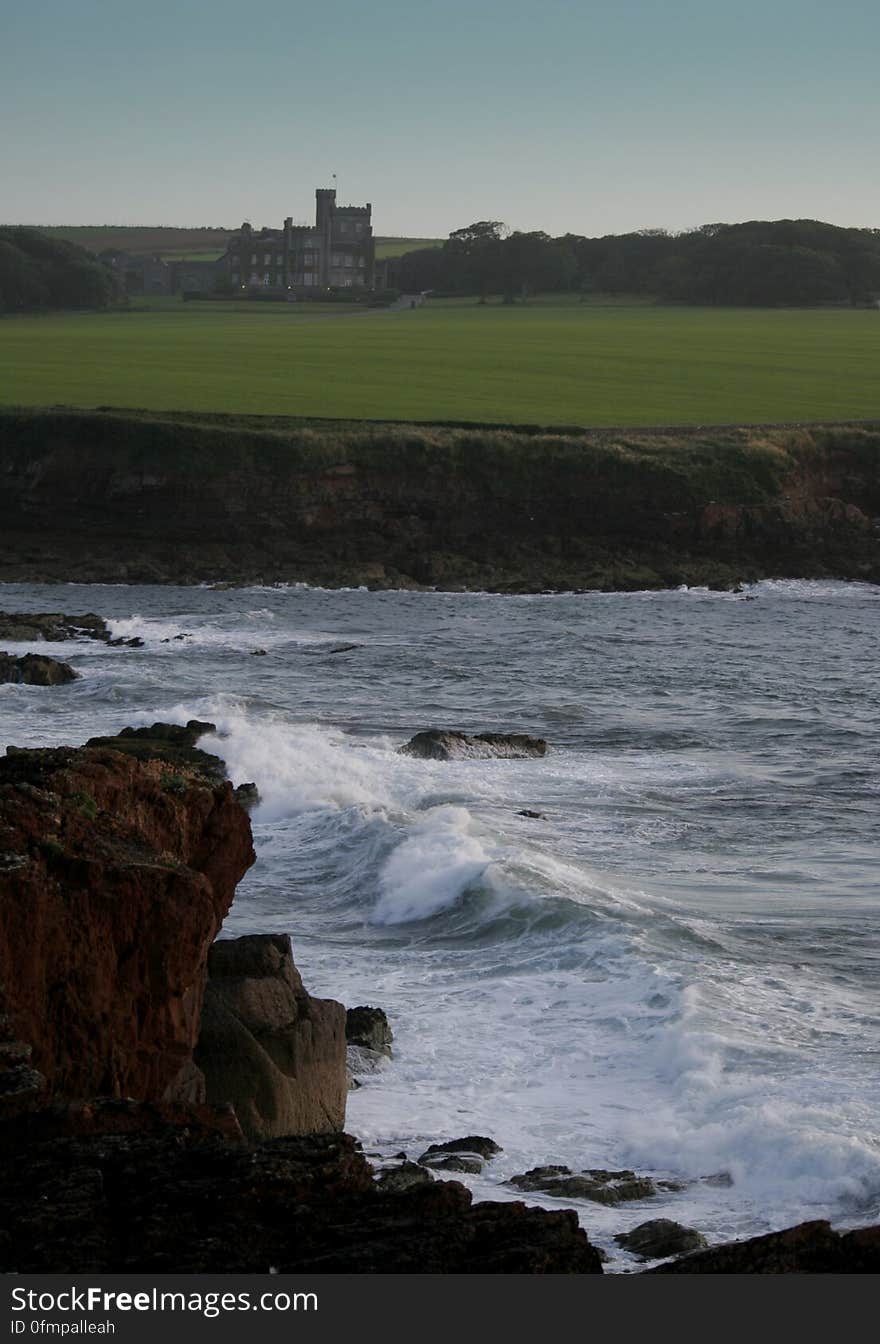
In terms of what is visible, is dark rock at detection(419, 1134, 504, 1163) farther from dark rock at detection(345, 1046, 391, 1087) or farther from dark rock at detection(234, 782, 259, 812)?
dark rock at detection(234, 782, 259, 812)

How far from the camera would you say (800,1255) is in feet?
30.0

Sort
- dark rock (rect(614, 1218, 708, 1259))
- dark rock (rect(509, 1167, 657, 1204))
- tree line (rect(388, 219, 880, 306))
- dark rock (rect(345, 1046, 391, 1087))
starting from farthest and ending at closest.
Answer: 1. tree line (rect(388, 219, 880, 306))
2. dark rock (rect(345, 1046, 391, 1087))
3. dark rock (rect(509, 1167, 657, 1204))
4. dark rock (rect(614, 1218, 708, 1259))

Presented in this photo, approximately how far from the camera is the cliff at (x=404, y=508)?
46.8m

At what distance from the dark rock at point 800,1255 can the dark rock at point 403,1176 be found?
2.19 meters

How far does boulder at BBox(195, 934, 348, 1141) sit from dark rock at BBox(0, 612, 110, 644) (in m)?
23.2

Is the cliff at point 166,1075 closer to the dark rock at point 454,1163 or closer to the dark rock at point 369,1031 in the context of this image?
the dark rock at point 454,1163

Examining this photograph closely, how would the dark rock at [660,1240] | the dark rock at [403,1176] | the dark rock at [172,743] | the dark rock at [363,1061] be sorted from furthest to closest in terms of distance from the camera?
the dark rock at [172,743] → the dark rock at [363,1061] → the dark rock at [660,1240] → the dark rock at [403,1176]

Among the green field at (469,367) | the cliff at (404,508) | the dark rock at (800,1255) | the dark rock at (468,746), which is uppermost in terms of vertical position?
the green field at (469,367)

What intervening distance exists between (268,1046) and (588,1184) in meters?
2.58

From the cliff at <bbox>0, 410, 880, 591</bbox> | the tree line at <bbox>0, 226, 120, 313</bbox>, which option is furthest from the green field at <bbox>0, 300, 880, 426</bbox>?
the cliff at <bbox>0, 410, 880, 591</bbox>

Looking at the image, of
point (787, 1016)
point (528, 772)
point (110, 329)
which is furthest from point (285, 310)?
point (787, 1016)

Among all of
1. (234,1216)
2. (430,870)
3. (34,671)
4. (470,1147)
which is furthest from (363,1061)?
(34,671)

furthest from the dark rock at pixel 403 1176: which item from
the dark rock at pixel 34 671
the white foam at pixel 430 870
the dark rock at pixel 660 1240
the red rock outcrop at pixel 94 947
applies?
the dark rock at pixel 34 671

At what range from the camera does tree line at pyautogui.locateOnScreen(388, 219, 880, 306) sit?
11125 cm
